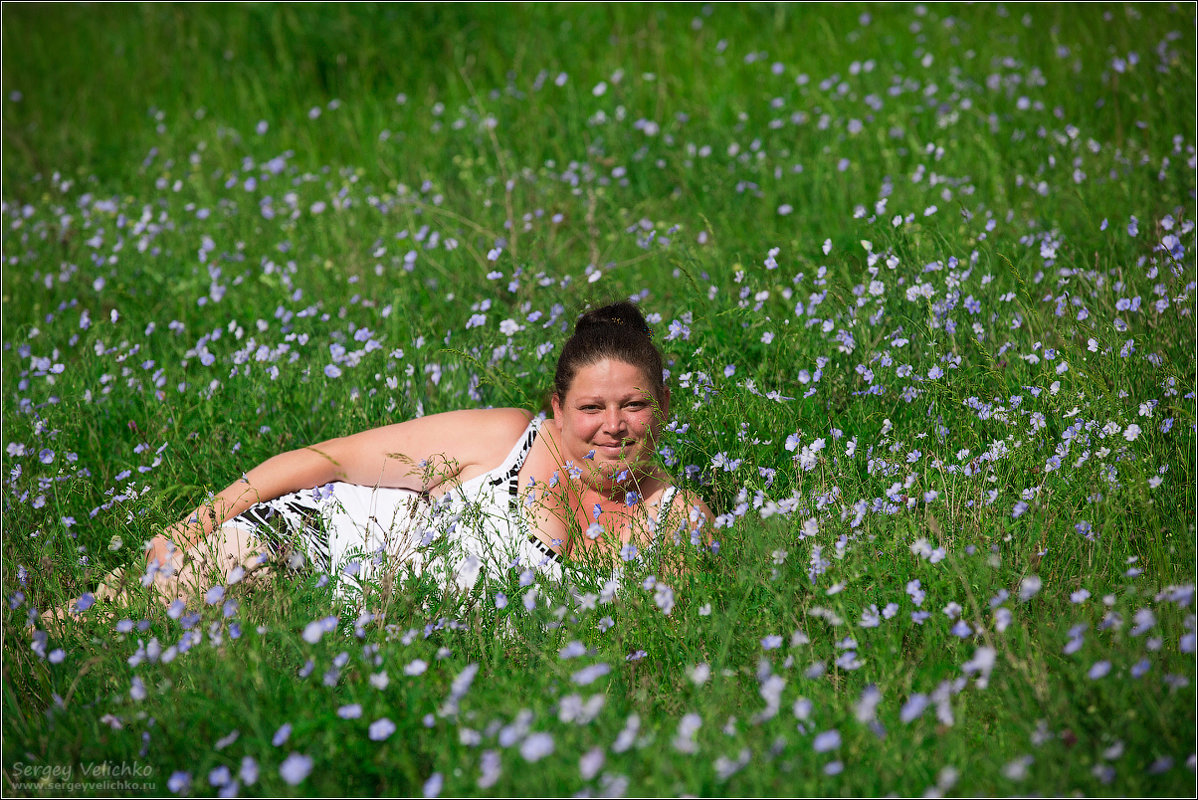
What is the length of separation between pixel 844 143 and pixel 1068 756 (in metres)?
4.69

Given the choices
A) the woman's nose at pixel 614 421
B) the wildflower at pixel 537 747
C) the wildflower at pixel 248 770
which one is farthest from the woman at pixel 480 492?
the wildflower at pixel 537 747

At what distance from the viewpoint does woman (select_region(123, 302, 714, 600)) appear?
3.09 meters

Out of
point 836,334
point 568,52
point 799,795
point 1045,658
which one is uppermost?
point 568,52

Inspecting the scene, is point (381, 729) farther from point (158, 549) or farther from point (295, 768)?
point (158, 549)

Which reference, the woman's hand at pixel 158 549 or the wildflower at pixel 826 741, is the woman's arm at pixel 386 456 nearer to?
the woman's hand at pixel 158 549

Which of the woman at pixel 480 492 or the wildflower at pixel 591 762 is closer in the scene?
the wildflower at pixel 591 762

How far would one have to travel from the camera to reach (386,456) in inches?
139

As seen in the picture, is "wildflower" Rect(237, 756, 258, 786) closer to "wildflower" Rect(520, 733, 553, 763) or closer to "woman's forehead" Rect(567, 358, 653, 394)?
"wildflower" Rect(520, 733, 553, 763)

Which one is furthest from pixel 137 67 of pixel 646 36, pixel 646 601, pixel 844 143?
pixel 646 601

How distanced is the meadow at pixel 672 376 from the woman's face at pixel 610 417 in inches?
6.0

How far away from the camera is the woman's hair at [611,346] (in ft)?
11.1

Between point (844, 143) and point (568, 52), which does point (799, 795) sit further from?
point (568, 52)

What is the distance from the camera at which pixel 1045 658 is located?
2.47 metres

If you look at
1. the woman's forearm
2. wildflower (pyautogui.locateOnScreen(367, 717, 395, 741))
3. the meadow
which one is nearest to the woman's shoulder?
the woman's forearm
